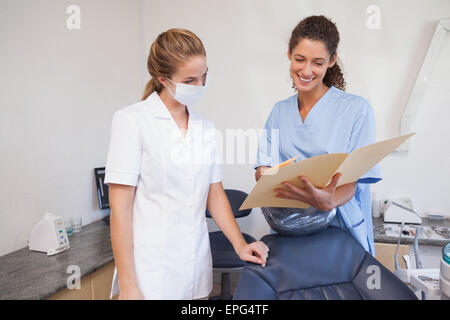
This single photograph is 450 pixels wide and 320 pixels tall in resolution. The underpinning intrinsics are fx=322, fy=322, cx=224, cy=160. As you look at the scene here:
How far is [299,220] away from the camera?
1003 millimetres

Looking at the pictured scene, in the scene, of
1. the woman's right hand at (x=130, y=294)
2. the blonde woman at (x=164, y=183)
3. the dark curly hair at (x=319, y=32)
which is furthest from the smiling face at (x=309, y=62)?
the woman's right hand at (x=130, y=294)

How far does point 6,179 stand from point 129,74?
1256mm

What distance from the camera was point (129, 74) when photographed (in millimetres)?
2523

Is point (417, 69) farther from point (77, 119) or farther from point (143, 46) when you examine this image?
point (77, 119)

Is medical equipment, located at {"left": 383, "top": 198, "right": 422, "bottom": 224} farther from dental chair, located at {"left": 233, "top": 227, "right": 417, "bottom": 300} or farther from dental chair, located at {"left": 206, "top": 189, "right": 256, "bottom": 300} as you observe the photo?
dental chair, located at {"left": 233, "top": 227, "right": 417, "bottom": 300}

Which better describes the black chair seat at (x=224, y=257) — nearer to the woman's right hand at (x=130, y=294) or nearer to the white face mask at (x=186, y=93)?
the woman's right hand at (x=130, y=294)

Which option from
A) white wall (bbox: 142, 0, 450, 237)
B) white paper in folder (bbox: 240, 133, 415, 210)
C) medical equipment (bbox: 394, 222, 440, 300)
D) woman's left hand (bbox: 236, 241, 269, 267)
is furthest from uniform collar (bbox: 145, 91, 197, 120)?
Result: white wall (bbox: 142, 0, 450, 237)

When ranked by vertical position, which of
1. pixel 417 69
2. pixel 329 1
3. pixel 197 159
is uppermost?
pixel 329 1

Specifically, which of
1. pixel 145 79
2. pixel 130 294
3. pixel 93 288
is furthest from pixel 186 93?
pixel 145 79

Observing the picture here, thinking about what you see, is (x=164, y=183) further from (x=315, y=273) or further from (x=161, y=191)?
(x=315, y=273)

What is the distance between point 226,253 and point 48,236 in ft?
3.40

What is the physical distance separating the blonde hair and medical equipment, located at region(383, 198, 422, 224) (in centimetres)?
174

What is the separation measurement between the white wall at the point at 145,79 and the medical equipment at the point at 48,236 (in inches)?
3.1
